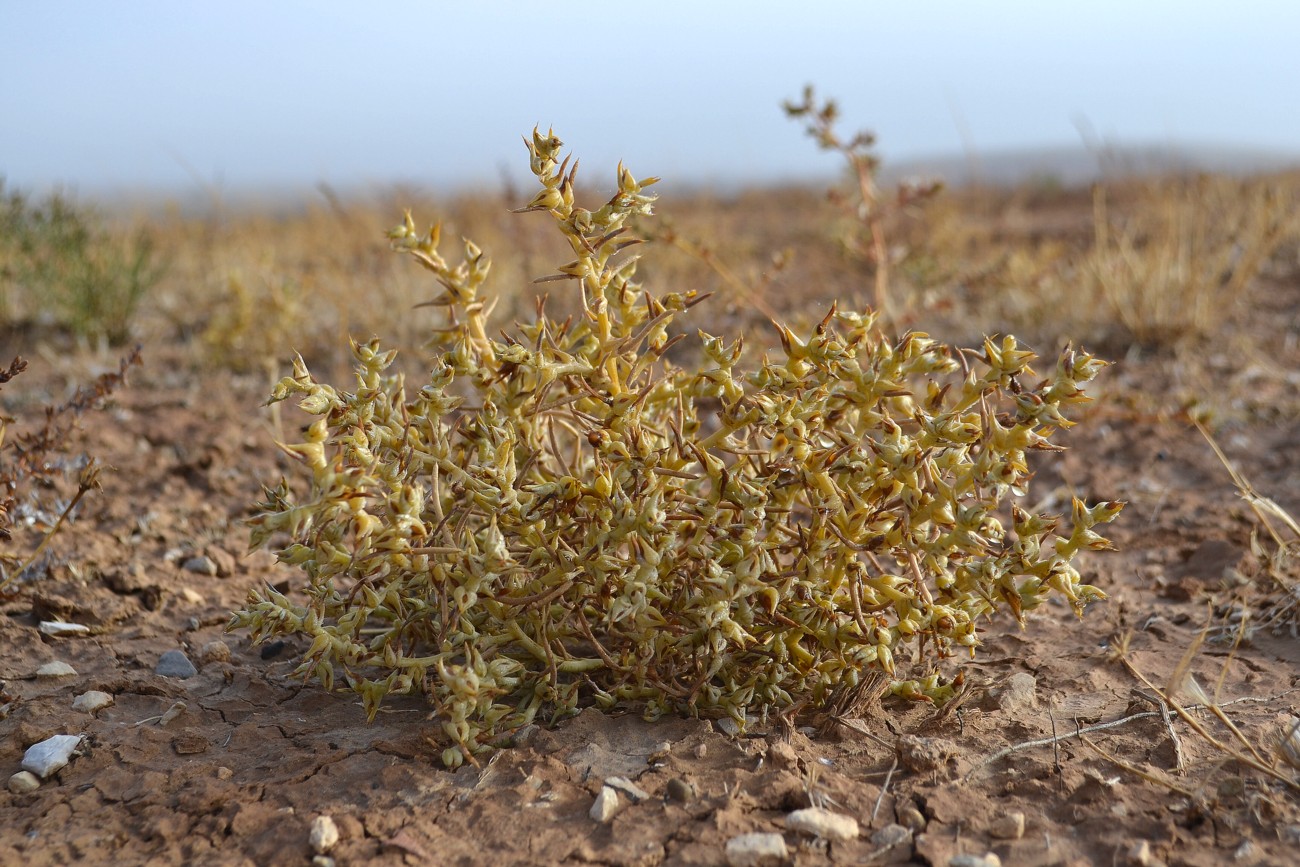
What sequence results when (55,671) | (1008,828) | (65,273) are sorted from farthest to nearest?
(65,273), (55,671), (1008,828)

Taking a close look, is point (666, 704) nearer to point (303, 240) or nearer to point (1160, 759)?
point (1160, 759)

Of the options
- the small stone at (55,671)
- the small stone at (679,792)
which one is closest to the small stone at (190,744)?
the small stone at (55,671)

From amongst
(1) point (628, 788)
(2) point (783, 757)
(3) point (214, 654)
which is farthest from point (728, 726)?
(3) point (214, 654)

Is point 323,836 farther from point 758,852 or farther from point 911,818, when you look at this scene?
point 911,818

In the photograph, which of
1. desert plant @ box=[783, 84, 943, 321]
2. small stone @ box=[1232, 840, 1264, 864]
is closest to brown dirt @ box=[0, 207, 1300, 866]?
small stone @ box=[1232, 840, 1264, 864]

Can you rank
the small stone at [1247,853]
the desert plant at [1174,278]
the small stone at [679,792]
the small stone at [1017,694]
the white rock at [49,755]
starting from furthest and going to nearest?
the desert plant at [1174,278]
the small stone at [1017,694]
the white rock at [49,755]
the small stone at [679,792]
the small stone at [1247,853]

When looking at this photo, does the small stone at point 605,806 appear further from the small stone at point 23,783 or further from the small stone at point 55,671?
the small stone at point 55,671

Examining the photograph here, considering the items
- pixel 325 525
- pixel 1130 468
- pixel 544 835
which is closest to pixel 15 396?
pixel 325 525
